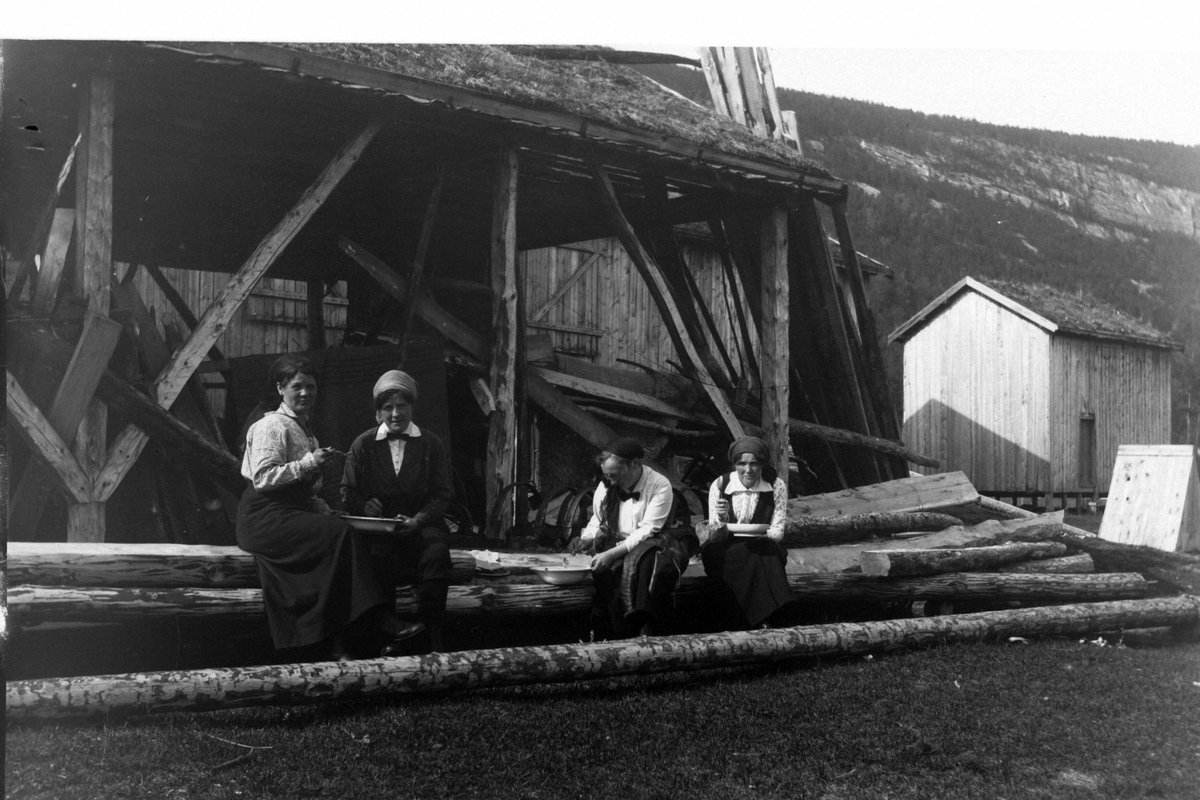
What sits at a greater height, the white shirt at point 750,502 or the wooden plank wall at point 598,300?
the wooden plank wall at point 598,300

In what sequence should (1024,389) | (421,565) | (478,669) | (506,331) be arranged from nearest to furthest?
(478,669) < (421,565) < (506,331) < (1024,389)

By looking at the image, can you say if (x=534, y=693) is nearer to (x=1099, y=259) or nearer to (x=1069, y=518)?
(x=1099, y=259)

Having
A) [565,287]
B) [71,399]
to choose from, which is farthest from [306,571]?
[565,287]

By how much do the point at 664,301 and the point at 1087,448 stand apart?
482 cm

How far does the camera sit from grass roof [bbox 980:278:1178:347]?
9.62 meters

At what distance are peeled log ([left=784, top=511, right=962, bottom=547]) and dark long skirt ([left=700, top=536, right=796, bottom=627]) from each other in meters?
2.33

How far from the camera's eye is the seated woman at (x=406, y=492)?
598 centimetres

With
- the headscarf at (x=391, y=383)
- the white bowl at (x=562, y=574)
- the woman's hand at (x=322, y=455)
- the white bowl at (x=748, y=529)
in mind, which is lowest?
the white bowl at (x=562, y=574)

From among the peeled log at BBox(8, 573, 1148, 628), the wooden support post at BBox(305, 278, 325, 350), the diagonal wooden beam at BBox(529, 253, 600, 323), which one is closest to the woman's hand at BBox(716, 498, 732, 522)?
the peeled log at BBox(8, 573, 1148, 628)

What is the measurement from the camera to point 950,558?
8859 millimetres

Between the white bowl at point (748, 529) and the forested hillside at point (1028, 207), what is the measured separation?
297 centimetres

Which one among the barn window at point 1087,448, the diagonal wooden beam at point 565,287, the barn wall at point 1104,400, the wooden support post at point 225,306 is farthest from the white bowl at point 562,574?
the diagonal wooden beam at point 565,287

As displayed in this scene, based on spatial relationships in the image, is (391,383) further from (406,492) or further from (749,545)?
(749,545)

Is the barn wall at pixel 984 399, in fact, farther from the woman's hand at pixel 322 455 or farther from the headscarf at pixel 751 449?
the woman's hand at pixel 322 455
